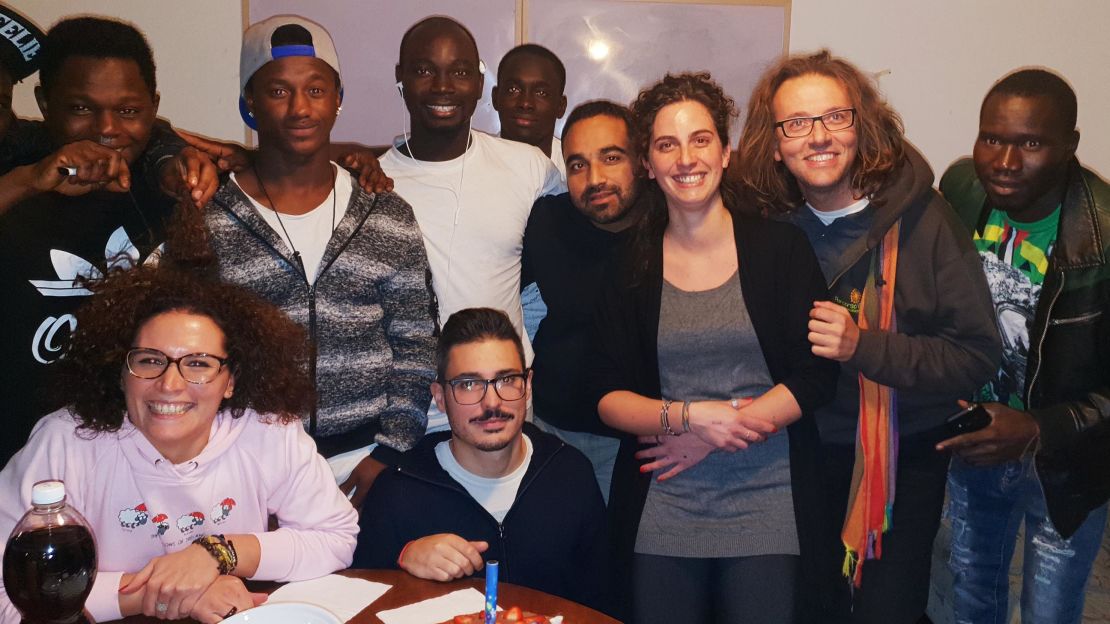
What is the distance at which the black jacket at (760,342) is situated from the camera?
2205 millimetres

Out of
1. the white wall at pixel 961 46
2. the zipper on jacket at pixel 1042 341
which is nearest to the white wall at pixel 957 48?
the white wall at pixel 961 46

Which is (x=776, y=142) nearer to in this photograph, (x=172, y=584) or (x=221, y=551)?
(x=221, y=551)

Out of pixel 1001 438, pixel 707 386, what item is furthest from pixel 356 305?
pixel 1001 438

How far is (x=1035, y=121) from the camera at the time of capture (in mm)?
2797

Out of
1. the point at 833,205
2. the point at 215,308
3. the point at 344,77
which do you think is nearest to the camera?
the point at 215,308

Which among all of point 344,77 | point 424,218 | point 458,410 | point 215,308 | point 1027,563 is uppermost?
point 344,77

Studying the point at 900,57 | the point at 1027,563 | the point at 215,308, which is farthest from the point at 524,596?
the point at 900,57

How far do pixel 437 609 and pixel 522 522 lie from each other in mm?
512

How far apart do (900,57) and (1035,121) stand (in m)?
1.41

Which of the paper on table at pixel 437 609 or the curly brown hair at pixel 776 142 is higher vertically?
the curly brown hair at pixel 776 142

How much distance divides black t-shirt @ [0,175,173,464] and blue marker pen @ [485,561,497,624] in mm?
1343

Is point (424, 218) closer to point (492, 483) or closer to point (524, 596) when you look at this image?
point (492, 483)

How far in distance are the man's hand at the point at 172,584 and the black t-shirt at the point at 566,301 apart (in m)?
1.28

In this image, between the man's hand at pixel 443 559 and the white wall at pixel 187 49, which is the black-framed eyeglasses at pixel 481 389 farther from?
the white wall at pixel 187 49
